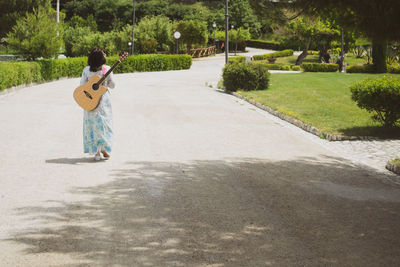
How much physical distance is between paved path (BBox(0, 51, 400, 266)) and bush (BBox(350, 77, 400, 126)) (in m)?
2.07

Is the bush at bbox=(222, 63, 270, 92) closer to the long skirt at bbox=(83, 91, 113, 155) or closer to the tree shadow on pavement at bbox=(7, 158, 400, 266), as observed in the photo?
the long skirt at bbox=(83, 91, 113, 155)

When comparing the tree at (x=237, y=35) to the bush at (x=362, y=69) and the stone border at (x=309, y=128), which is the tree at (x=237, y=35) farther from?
the stone border at (x=309, y=128)

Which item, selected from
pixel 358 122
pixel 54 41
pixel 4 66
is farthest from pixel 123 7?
pixel 358 122

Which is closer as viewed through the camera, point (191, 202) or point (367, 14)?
point (367, 14)

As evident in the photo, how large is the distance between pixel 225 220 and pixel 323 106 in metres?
12.8

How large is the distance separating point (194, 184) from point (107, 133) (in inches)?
85.0

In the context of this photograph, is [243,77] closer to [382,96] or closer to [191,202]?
[382,96]

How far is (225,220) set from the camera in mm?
5707

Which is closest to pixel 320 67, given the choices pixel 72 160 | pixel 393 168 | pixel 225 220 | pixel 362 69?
pixel 362 69

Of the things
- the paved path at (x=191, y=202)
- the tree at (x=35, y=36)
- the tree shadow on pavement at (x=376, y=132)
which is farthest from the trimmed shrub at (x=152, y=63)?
the paved path at (x=191, y=202)

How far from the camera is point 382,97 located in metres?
12.3

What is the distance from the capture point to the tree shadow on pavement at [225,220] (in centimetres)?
470

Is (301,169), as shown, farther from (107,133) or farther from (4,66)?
(4,66)

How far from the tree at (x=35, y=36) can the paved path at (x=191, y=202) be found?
16737mm
